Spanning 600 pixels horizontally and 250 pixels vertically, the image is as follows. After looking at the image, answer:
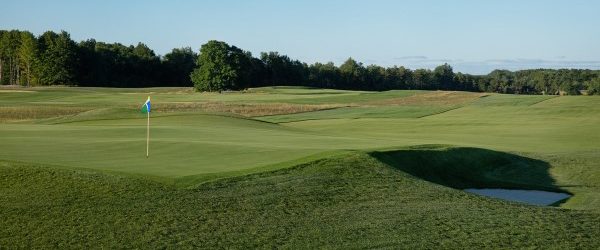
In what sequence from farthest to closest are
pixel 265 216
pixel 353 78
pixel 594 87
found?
pixel 353 78 → pixel 594 87 → pixel 265 216

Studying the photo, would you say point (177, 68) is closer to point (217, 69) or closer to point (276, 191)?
point (217, 69)

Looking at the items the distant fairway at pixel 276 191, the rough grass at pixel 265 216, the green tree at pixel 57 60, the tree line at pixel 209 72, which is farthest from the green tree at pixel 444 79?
the rough grass at pixel 265 216

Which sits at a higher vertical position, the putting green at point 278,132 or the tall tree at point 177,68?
the tall tree at point 177,68

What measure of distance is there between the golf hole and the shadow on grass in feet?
1.76

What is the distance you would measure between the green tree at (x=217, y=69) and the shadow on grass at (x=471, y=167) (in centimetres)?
7630

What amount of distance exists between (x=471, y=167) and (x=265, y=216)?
13981mm

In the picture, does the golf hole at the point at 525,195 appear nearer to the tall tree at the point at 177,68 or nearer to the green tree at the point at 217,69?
the green tree at the point at 217,69

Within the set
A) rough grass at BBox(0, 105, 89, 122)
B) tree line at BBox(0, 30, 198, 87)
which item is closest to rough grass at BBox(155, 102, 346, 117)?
rough grass at BBox(0, 105, 89, 122)

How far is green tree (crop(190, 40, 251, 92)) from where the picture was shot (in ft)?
328

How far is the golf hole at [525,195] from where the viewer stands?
19.7 metres

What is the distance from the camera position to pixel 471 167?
2444 centimetres

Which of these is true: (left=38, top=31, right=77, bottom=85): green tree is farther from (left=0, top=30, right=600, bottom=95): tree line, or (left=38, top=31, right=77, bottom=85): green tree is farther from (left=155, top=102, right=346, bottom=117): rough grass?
(left=155, top=102, right=346, bottom=117): rough grass

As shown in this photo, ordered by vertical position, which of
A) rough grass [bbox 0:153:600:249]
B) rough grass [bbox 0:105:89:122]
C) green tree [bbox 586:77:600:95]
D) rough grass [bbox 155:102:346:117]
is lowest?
rough grass [bbox 0:105:89:122]

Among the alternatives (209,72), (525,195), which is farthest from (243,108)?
(525,195)
